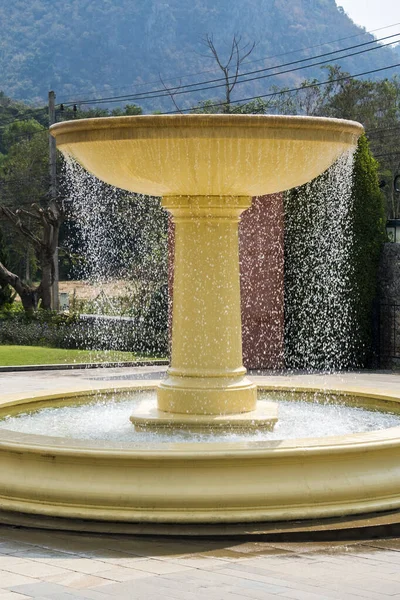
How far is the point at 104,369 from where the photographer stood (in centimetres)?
1795

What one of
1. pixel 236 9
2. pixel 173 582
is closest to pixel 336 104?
pixel 173 582

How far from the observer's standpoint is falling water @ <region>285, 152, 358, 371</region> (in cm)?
1766

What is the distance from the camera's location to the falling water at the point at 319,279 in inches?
695

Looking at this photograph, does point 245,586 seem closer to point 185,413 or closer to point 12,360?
point 185,413

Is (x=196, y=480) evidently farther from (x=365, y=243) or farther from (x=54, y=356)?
(x=54, y=356)

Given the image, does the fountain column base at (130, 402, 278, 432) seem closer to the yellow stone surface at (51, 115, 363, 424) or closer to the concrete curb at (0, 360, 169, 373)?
the yellow stone surface at (51, 115, 363, 424)

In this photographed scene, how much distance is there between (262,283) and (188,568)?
12855mm

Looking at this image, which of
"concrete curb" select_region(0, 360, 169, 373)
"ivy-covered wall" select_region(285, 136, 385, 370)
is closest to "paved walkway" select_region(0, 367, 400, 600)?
"concrete curb" select_region(0, 360, 169, 373)

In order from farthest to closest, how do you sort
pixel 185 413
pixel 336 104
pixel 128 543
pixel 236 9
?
pixel 236 9 → pixel 336 104 → pixel 185 413 → pixel 128 543

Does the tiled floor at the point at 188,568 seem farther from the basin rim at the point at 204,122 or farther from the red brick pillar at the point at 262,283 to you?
the red brick pillar at the point at 262,283

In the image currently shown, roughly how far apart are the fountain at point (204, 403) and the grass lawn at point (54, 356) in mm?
9624

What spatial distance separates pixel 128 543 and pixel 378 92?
51.1m

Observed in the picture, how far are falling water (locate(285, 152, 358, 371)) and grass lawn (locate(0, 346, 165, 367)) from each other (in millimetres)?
3095

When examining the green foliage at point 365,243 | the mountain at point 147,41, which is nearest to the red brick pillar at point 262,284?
the green foliage at point 365,243
